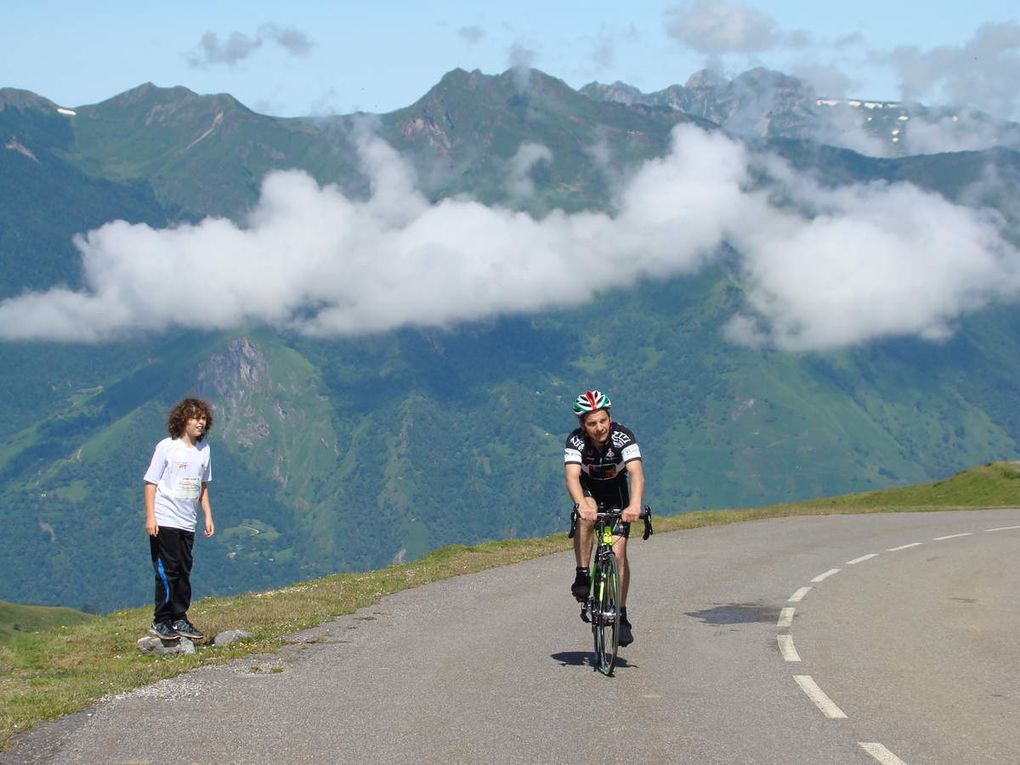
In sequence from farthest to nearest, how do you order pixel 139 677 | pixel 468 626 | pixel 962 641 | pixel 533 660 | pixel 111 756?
pixel 468 626
pixel 962 641
pixel 533 660
pixel 139 677
pixel 111 756

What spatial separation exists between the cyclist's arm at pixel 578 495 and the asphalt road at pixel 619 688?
5.04 feet

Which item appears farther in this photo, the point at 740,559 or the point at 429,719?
the point at 740,559

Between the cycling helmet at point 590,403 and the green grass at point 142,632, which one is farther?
the cycling helmet at point 590,403

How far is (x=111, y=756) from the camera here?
31.2ft

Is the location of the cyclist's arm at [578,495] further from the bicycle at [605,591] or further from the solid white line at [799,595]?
the solid white line at [799,595]

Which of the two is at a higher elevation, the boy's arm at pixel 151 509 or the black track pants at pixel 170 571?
the boy's arm at pixel 151 509

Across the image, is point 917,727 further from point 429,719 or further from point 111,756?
point 111,756

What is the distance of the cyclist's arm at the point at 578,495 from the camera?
13.0m

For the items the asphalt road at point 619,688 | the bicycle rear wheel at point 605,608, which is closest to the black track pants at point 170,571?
the asphalt road at point 619,688

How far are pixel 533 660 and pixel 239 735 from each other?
421 cm

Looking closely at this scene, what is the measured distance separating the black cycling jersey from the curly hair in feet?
14.2

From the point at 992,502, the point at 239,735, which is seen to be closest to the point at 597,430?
the point at 239,735

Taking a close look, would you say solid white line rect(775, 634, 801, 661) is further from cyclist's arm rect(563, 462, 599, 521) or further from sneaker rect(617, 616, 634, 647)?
cyclist's arm rect(563, 462, 599, 521)

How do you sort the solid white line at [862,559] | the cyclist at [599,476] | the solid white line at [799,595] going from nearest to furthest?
the cyclist at [599,476] < the solid white line at [799,595] < the solid white line at [862,559]
